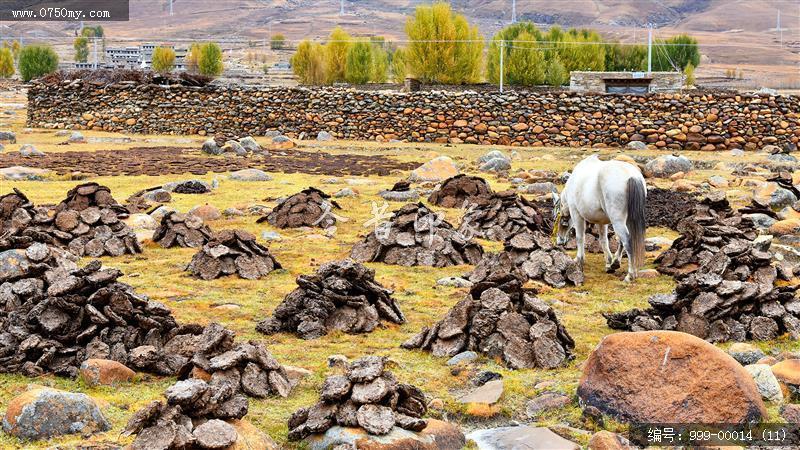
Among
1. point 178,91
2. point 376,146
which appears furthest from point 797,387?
point 178,91

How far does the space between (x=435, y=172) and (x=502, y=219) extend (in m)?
8.00

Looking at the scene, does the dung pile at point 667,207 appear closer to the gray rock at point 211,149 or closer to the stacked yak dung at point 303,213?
the stacked yak dung at point 303,213

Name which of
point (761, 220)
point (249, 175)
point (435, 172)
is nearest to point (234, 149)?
point (249, 175)

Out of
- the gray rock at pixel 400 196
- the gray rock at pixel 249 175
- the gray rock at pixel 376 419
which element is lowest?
the gray rock at pixel 376 419

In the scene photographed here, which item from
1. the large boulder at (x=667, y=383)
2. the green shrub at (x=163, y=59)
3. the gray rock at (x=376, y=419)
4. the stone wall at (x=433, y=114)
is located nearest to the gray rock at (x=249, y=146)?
the stone wall at (x=433, y=114)

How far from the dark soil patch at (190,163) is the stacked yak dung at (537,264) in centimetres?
1249

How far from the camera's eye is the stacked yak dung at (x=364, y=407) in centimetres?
711

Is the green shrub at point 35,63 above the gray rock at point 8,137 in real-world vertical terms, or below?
above

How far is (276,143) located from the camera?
113 ft

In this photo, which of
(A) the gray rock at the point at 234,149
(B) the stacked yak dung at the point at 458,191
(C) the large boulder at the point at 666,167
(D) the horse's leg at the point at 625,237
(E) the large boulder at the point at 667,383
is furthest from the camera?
(A) the gray rock at the point at 234,149

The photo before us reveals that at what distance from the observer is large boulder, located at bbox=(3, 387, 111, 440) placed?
7.29 m

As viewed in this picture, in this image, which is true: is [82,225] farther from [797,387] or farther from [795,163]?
[795,163]

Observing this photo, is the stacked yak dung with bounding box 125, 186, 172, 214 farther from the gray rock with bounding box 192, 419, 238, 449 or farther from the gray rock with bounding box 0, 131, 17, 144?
the gray rock with bounding box 0, 131, 17, 144

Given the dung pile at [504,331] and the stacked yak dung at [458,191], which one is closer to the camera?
the dung pile at [504,331]
